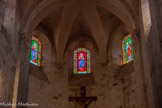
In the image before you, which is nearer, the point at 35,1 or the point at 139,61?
the point at 139,61

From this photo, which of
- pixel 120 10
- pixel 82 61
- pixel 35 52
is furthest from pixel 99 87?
pixel 120 10

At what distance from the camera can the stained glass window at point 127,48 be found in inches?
682

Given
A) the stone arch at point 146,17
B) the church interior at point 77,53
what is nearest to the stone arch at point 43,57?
the church interior at point 77,53

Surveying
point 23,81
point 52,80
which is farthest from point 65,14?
point 23,81

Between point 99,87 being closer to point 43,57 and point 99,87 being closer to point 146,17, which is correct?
point 43,57

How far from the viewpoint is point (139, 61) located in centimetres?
1384

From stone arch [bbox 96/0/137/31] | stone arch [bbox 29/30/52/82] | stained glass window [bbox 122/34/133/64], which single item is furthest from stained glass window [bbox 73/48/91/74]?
stone arch [bbox 96/0/137/31]

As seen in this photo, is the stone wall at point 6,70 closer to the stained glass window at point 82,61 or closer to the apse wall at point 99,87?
the apse wall at point 99,87

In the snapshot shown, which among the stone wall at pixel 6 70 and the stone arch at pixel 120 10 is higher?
the stone arch at pixel 120 10

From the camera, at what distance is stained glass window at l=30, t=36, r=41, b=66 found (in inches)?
683

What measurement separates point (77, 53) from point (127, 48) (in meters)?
3.36

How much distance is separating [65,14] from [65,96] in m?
4.80

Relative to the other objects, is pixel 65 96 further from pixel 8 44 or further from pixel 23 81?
pixel 8 44

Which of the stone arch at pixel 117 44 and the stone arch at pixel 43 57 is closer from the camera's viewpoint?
the stone arch at pixel 43 57
